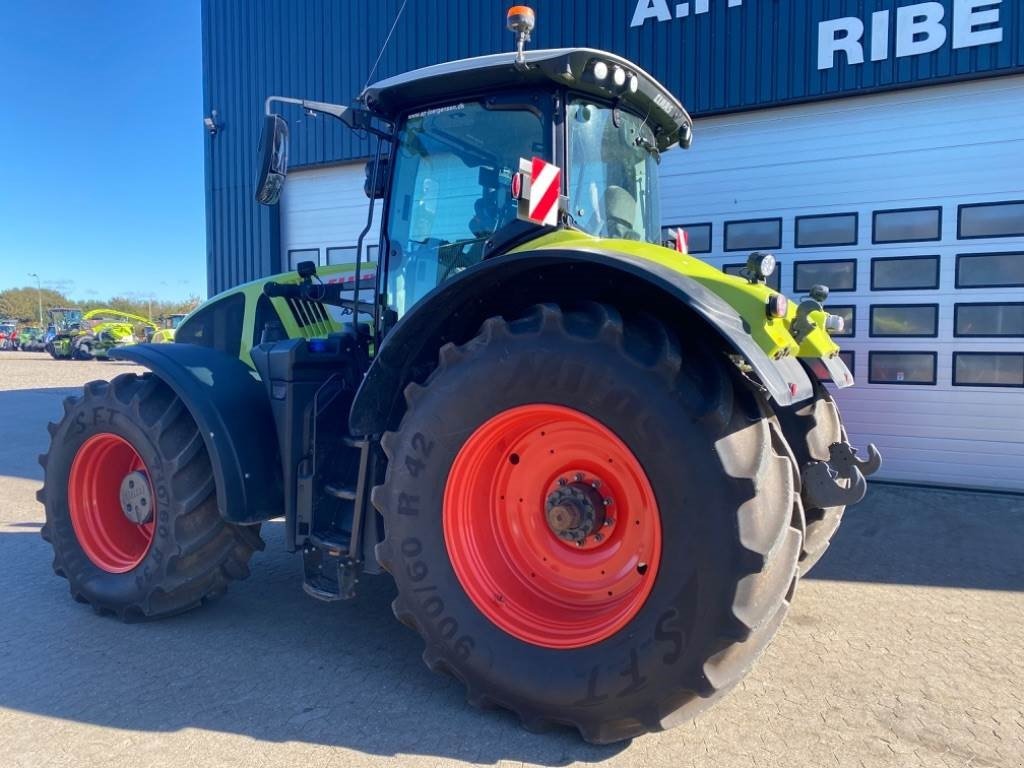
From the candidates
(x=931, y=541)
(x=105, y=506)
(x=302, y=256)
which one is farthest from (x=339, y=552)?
(x=302, y=256)

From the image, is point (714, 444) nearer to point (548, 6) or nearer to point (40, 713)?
point (40, 713)

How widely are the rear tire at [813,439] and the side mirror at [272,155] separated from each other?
246cm

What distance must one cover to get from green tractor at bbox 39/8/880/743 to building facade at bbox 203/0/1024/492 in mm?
2924

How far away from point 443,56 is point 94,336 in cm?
2568

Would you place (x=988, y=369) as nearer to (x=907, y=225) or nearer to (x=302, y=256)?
(x=907, y=225)

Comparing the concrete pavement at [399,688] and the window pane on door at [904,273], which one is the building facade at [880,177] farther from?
the concrete pavement at [399,688]

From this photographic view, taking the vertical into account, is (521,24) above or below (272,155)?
above

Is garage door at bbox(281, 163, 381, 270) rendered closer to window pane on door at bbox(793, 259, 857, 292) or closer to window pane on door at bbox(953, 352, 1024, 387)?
window pane on door at bbox(793, 259, 857, 292)

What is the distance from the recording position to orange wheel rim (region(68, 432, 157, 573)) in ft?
12.6

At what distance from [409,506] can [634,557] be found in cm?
83

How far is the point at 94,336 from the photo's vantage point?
29.6m

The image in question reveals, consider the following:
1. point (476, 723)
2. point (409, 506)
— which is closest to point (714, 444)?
point (409, 506)

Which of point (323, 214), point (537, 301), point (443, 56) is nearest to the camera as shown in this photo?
point (537, 301)

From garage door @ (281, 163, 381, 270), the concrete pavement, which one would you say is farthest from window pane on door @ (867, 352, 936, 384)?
garage door @ (281, 163, 381, 270)
